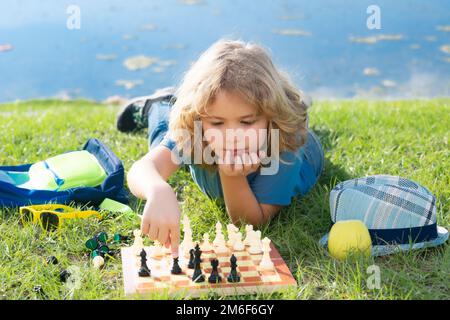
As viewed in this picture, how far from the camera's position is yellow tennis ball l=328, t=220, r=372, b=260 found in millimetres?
2137

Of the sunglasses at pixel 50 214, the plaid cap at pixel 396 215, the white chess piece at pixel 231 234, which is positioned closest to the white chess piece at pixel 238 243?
the white chess piece at pixel 231 234

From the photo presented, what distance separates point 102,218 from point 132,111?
139cm

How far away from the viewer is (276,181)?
2539 mm

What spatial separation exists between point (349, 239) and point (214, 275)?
1.65ft

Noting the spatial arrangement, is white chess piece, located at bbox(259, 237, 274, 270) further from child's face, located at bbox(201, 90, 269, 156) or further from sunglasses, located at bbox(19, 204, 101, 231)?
sunglasses, located at bbox(19, 204, 101, 231)

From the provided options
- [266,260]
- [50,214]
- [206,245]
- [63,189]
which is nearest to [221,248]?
[206,245]

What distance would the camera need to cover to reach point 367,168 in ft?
10.3

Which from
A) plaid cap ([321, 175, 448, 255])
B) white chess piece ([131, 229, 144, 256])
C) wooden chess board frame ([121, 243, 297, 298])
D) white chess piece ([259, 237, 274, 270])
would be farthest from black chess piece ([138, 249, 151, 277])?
plaid cap ([321, 175, 448, 255])

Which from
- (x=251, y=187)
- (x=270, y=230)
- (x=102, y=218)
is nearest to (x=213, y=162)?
(x=251, y=187)

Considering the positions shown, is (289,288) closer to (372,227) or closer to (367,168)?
(372,227)

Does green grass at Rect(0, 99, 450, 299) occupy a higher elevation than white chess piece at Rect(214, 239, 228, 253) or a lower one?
lower

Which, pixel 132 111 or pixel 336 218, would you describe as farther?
pixel 132 111

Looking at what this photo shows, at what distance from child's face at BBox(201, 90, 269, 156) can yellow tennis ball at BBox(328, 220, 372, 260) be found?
43cm
